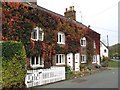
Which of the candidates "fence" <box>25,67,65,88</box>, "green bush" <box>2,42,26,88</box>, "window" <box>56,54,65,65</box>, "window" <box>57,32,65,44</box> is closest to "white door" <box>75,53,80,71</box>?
"window" <box>56,54,65,65</box>

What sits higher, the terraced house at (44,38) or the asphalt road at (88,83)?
the terraced house at (44,38)

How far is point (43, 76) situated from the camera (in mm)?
16109

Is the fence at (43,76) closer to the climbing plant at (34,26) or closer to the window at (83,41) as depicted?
the climbing plant at (34,26)

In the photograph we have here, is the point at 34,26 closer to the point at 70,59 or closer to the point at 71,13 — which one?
the point at 70,59

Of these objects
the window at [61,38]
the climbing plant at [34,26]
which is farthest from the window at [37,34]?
the window at [61,38]

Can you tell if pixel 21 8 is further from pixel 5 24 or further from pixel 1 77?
pixel 1 77

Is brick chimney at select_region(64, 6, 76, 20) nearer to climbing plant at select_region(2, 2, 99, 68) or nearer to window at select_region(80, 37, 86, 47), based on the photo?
window at select_region(80, 37, 86, 47)

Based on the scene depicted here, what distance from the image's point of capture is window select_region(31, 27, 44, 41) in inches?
795

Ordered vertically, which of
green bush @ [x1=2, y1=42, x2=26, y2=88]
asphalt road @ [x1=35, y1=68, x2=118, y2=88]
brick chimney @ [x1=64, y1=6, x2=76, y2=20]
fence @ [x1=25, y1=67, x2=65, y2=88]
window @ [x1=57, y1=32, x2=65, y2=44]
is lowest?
asphalt road @ [x1=35, y1=68, x2=118, y2=88]

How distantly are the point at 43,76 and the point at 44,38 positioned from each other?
6.01 metres

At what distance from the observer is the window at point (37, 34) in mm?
20203

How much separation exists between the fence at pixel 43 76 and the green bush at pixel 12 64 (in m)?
2.13

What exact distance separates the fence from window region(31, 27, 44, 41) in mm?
4065

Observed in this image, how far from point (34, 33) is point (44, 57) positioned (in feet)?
8.57
